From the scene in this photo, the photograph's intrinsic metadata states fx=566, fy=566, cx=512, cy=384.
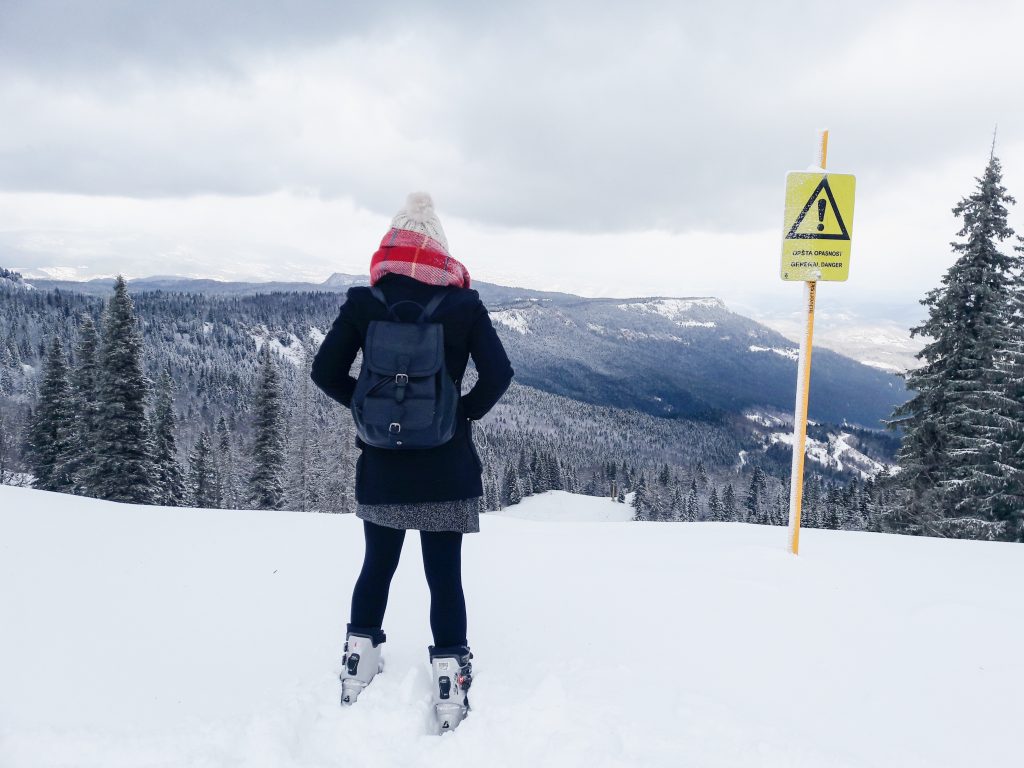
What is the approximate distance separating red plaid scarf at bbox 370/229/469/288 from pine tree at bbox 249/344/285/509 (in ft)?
83.4

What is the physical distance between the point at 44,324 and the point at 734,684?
17703cm

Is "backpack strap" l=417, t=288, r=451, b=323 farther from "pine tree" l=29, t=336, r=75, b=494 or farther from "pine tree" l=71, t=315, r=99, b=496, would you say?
"pine tree" l=29, t=336, r=75, b=494

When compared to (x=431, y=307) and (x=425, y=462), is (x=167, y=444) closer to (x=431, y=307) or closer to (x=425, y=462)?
(x=425, y=462)

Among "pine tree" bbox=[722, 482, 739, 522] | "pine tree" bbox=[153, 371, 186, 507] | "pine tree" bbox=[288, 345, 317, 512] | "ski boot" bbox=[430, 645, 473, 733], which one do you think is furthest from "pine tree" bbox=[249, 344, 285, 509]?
"pine tree" bbox=[722, 482, 739, 522]

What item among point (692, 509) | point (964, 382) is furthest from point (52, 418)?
point (692, 509)

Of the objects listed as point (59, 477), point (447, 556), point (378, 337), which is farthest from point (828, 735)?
point (59, 477)

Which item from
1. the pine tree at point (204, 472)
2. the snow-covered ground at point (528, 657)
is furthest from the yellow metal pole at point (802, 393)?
the pine tree at point (204, 472)

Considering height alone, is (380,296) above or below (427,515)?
above

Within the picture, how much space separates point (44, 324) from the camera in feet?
450

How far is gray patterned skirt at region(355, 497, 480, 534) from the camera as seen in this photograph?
2.69m

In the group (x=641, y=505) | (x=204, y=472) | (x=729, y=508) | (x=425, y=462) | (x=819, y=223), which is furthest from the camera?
(x=641, y=505)

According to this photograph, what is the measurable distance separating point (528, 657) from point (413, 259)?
2314 millimetres

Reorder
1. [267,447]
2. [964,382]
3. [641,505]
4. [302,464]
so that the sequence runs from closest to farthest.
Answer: [964,382] → [267,447] → [302,464] → [641,505]

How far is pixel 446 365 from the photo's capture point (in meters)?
2.68
